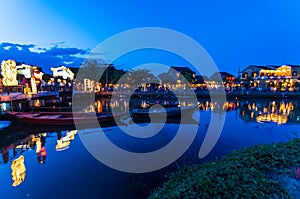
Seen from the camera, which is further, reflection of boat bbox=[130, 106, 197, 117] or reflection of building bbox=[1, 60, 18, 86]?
reflection of building bbox=[1, 60, 18, 86]

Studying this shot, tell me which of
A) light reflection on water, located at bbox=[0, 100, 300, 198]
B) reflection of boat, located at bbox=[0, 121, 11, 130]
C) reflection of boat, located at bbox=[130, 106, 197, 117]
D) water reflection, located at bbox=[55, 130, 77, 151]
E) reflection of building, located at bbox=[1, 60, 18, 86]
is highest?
reflection of building, located at bbox=[1, 60, 18, 86]

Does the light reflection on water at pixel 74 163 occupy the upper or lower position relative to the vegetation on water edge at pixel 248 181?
lower

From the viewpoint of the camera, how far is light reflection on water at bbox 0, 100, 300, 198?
20.4 ft

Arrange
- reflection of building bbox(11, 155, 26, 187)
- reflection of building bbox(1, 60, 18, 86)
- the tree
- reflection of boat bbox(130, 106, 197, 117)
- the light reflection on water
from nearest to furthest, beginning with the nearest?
the light reflection on water
reflection of building bbox(11, 155, 26, 187)
reflection of boat bbox(130, 106, 197, 117)
reflection of building bbox(1, 60, 18, 86)
the tree

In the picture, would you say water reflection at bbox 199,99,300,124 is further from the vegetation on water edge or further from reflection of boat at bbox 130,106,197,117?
the vegetation on water edge

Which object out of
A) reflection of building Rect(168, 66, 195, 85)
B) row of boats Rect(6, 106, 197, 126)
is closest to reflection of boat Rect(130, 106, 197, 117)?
row of boats Rect(6, 106, 197, 126)

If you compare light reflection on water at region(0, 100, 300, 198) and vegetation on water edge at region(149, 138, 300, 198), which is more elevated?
vegetation on water edge at region(149, 138, 300, 198)

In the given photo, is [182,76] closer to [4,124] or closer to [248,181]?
[4,124]

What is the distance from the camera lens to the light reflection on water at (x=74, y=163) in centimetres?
622

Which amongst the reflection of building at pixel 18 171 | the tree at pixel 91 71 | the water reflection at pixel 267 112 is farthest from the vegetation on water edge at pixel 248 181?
the tree at pixel 91 71

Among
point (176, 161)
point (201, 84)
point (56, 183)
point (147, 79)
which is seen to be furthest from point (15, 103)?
point (201, 84)

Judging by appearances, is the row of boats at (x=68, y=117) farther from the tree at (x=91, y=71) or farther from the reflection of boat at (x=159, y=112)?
the tree at (x=91, y=71)

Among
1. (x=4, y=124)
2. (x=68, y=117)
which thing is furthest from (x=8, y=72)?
(x=68, y=117)

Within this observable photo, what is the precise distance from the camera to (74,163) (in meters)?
8.48
